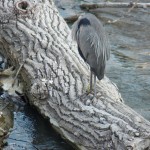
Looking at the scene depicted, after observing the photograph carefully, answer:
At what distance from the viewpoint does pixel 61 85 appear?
5.91m

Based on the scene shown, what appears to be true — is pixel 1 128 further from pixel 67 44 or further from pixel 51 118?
pixel 67 44

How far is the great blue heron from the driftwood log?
329mm

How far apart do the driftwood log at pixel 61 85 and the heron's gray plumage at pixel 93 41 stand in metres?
0.33

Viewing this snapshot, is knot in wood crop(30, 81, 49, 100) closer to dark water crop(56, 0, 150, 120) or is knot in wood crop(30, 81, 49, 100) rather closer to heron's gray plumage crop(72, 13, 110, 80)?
heron's gray plumage crop(72, 13, 110, 80)

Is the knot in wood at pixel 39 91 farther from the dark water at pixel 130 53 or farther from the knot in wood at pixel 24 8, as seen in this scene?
the knot in wood at pixel 24 8

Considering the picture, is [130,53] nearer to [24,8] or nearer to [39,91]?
[24,8]

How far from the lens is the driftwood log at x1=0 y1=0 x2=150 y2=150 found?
5.00m

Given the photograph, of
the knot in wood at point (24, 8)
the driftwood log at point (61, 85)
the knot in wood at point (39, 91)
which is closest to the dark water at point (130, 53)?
the driftwood log at point (61, 85)

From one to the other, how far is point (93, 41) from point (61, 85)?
0.70 m

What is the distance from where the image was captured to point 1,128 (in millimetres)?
5555

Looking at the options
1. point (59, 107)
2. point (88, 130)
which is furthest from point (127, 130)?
point (59, 107)

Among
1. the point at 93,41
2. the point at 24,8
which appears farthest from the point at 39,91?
the point at 24,8

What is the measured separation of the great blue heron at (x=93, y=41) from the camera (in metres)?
5.56

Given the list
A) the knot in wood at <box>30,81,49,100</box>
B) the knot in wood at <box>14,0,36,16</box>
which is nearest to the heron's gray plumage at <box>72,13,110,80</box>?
the knot in wood at <box>30,81,49,100</box>
